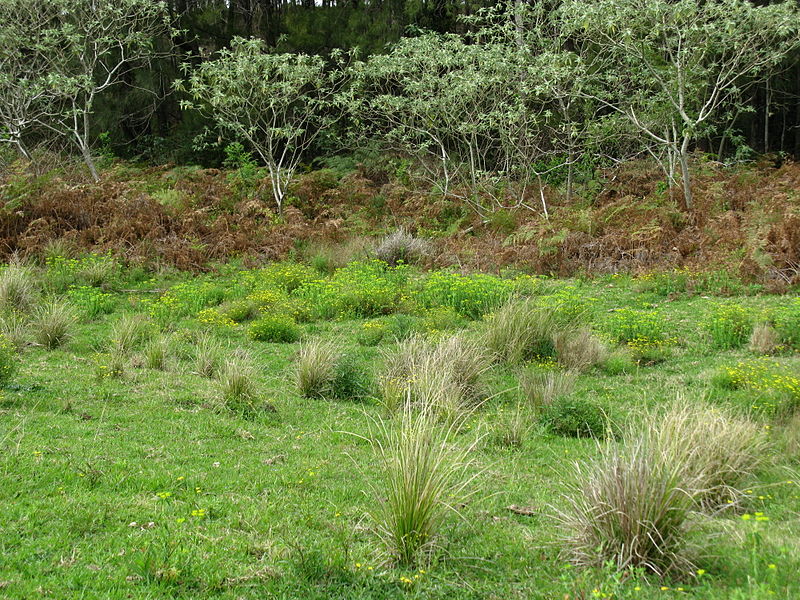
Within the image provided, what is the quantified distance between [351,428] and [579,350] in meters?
3.52

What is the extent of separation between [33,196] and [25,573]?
15262 mm

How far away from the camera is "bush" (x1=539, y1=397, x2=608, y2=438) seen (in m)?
6.61

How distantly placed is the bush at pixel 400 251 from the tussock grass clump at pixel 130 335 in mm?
6293

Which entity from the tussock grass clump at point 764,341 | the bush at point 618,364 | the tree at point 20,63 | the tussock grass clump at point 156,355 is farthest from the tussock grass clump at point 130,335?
the tree at point 20,63

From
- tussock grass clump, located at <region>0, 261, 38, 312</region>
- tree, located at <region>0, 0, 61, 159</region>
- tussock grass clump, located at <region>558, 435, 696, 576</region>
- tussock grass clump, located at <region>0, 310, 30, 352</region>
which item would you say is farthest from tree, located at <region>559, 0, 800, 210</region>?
tree, located at <region>0, 0, 61, 159</region>

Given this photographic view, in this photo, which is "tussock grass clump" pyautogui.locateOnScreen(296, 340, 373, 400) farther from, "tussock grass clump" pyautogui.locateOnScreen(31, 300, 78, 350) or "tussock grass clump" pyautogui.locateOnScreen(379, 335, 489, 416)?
"tussock grass clump" pyautogui.locateOnScreen(31, 300, 78, 350)

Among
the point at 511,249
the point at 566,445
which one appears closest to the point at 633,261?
the point at 511,249

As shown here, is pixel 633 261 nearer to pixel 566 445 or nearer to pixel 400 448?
pixel 566 445

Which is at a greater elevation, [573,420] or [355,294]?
[355,294]

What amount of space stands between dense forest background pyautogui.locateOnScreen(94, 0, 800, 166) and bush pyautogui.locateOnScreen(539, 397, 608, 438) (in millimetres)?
18934

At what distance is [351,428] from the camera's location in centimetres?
671

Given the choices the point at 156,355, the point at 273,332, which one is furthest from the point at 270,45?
the point at 156,355

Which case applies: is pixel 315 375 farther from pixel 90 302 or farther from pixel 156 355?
pixel 90 302

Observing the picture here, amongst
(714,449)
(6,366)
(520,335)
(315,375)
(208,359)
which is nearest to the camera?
(714,449)
